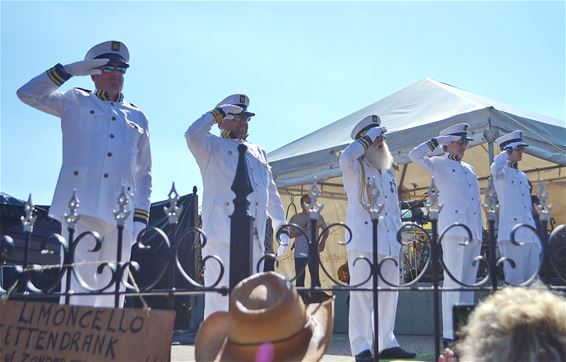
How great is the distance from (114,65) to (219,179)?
1255mm

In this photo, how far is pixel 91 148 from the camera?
4.08 m

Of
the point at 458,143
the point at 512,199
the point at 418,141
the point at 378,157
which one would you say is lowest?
the point at 512,199

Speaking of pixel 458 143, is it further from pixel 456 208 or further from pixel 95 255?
pixel 95 255

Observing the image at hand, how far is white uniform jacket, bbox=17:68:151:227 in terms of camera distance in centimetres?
400

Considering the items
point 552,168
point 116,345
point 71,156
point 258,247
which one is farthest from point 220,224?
point 552,168

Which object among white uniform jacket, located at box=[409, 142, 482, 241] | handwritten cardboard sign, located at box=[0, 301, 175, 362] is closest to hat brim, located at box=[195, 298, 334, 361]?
handwritten cardboard sign, located at box=[0, 301, 175, 362]

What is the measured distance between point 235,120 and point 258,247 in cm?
102

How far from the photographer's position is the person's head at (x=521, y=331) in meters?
1.59

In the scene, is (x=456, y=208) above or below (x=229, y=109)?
below

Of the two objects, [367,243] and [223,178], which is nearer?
[223,178]

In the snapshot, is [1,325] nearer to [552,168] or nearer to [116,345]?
[116,345]

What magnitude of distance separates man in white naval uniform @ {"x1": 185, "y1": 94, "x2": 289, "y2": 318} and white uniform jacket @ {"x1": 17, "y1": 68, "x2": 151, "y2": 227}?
73cm

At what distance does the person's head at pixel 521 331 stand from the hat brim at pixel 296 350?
2.57ft

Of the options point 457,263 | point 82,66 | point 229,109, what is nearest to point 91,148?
point 82,66
